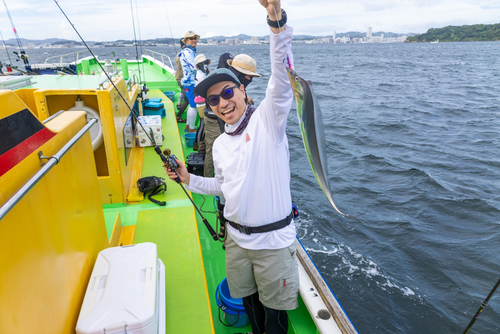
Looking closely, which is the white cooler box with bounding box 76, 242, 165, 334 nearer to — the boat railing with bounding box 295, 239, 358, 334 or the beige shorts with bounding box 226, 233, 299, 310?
the beige shorts with bounding box 226, 233, 299, 310

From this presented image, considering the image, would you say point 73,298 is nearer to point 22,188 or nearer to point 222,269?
point 22,188

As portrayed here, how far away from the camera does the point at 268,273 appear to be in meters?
1.87

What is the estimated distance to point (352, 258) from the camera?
5.32 metres

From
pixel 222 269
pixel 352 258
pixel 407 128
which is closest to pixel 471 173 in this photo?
pixel 407 128

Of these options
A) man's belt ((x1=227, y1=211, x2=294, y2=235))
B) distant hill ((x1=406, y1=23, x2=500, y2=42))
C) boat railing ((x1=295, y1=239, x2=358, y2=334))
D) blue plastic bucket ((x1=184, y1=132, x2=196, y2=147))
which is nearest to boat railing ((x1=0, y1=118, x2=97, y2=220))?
man's belt ((x1=227, y1=211, x2=294, y2=235))

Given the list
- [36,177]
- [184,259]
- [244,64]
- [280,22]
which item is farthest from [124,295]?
[244,64]

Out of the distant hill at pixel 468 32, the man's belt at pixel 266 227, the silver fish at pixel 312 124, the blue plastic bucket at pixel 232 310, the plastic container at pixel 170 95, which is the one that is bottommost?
the blue plastic bucket at pixel 232 310

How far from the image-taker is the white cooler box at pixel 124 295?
5.21ft

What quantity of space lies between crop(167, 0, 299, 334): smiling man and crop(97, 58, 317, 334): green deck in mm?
515

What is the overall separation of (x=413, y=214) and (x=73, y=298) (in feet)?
20.8

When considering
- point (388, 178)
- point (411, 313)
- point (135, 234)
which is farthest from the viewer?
point (388, 178)

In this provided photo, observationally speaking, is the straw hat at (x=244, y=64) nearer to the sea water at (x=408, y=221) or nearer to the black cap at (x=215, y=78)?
the black cap at (x=215, y=78)

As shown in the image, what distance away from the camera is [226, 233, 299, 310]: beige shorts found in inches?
73.2

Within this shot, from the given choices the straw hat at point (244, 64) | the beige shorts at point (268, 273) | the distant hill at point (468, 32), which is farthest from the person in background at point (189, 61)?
the distant hill at point (468, 32)
